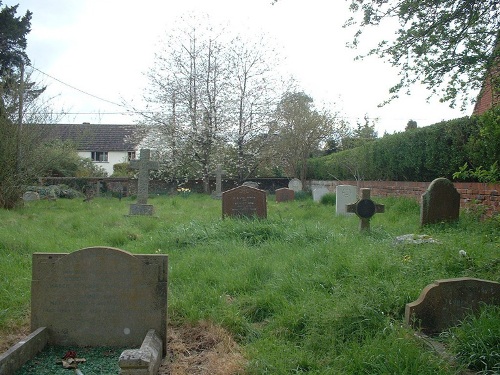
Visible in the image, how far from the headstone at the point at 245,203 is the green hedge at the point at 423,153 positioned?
4208 millimetres

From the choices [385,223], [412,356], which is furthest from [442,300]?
[385,223]

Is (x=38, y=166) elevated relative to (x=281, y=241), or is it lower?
elevated

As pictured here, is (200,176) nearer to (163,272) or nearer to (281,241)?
(281,241)

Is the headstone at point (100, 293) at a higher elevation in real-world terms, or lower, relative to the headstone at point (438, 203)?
lower

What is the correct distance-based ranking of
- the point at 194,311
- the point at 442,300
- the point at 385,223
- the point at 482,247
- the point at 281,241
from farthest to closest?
the point at 385,223 → the point at 281,241 → the point at 482,247 → the point at 194,311 → the point at 442,300

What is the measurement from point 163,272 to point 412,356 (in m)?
2.05

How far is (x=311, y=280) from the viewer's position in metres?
5.27

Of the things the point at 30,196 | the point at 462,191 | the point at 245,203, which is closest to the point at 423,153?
the point at 462,191

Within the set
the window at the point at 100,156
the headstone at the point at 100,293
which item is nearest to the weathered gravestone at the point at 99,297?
the headstone at the point at 100,293

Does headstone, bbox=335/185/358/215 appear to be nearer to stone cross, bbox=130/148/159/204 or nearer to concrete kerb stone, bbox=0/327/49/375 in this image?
stone cross, bbox=130/148/159/204

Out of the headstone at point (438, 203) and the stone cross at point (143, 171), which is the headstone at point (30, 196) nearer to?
the stone cross at point (143, 171)

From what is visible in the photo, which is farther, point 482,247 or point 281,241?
point 281,241

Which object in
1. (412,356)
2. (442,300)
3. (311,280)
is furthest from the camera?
(311,280)

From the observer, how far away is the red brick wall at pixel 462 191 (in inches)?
370
